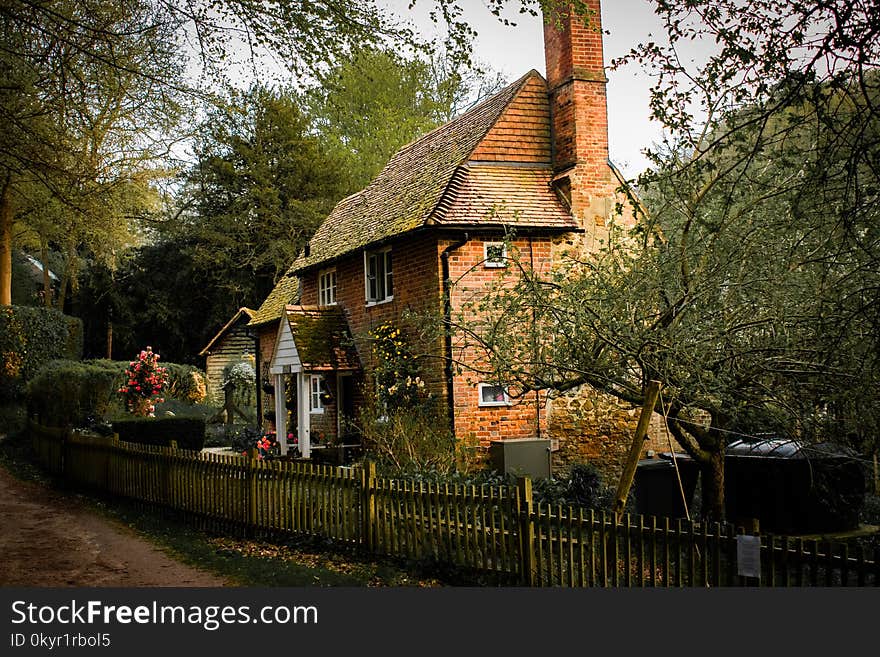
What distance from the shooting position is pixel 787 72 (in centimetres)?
584

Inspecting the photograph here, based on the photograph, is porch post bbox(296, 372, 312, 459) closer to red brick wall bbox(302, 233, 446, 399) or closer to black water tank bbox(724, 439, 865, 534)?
red brick wall bbox(302, 233, 446, 399)

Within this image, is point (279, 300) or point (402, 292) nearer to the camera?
point (402, 292)

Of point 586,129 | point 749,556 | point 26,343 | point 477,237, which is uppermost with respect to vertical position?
point 586,129

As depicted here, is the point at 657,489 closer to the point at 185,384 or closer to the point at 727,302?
the point at 727,302

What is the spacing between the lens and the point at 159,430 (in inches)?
692

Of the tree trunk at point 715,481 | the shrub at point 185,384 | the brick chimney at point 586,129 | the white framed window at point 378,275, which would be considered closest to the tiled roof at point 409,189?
the white framed window at point 378,275

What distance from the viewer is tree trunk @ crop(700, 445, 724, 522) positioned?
33.0ft

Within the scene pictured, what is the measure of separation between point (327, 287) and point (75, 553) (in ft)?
39.3

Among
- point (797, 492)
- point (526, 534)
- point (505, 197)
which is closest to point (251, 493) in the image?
point (526, 534)

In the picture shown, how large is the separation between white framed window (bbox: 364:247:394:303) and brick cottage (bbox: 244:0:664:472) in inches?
1.3

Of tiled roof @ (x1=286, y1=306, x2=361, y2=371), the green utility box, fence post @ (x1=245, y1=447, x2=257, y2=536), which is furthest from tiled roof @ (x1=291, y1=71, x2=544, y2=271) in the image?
fence post @ (x1=245, y1=447, x2=257, y2=536)

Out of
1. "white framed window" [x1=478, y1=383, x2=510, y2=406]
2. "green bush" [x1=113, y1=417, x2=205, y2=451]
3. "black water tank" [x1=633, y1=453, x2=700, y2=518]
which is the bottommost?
"black water tank" [x1=633, y1=453, x2=700, y2=518]

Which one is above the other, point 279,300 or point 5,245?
point 5,245

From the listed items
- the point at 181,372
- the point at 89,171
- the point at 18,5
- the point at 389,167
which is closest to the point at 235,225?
the point at 181,372
